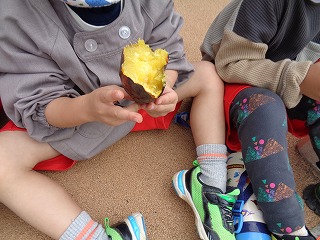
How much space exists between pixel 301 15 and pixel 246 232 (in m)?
0.47

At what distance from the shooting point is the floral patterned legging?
715mm

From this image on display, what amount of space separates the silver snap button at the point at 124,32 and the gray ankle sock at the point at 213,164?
285 millimetres

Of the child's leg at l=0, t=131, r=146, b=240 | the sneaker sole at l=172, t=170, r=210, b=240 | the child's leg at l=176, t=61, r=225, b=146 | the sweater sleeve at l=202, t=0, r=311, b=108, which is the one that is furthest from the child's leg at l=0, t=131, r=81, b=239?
the sweater sleeve at l=202, t=0, r=311, b=108

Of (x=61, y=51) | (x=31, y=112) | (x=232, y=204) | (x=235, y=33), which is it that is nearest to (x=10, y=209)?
(x=31, y=112)

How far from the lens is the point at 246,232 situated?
74 centimetres

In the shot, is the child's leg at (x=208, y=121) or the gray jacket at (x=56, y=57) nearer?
the gray jacket at (x=56, y=57)

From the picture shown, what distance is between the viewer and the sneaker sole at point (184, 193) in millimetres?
737

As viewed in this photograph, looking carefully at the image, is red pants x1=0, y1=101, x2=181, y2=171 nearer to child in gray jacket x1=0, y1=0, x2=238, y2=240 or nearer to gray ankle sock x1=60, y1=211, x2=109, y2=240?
child in gray jacket x1=0, y1=0, x2=238, y2=240

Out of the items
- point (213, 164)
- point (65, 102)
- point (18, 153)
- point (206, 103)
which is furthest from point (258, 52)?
point (18, 153)

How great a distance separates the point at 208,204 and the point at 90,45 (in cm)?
38

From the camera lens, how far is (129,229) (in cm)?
72

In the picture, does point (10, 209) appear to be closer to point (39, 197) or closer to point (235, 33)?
point (39, 197)

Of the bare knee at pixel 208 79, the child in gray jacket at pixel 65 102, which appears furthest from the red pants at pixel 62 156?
the bare knee at pixel 208 79

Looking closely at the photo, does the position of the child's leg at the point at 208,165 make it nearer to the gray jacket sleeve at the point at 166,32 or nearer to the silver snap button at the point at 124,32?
the gray jacket sleeve at the point at 166,32
